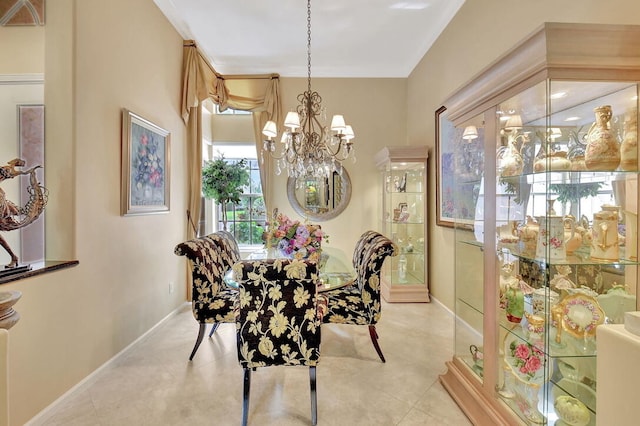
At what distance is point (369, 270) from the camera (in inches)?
91.8

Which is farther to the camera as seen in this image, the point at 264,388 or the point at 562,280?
the point at 264,388

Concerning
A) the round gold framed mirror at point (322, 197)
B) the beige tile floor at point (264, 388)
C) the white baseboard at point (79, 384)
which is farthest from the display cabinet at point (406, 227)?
the white baseboard at point (79, 384)

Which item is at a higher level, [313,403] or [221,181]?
[221,181]

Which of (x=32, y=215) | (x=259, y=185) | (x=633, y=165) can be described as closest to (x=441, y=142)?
(x=633, y=165)

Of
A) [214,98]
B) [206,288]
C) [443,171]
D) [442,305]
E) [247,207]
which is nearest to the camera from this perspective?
[206,288]

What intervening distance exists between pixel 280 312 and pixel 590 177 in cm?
169

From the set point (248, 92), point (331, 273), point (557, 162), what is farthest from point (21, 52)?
point (557, 162)

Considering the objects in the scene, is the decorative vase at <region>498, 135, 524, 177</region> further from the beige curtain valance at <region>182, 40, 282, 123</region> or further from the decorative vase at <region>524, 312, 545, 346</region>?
the beige curtain valance at <region>182, 40, 282, 123</region>

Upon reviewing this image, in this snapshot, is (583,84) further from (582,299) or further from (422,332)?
(422,332)

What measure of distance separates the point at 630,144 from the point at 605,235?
0.43 metres

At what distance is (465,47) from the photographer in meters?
3.01

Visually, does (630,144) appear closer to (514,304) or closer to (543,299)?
(543,299)

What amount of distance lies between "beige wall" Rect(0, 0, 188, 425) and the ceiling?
2.65 ft

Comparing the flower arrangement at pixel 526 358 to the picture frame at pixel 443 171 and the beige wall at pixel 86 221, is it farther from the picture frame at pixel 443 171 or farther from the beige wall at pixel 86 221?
the beige wall at pixel 86 221
